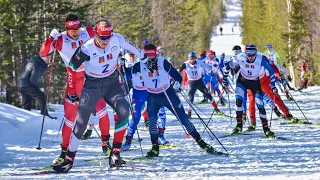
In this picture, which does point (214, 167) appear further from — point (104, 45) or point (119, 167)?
point (104, 45)

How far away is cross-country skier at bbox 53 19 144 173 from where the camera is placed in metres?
7.24

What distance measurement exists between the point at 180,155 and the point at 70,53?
229 cm

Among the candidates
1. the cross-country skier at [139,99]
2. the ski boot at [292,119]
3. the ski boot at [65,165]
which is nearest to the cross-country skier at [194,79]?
the ski boot at [292,119]

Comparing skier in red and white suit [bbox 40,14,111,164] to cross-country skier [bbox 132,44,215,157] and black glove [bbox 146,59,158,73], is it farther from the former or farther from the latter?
black glove [bbox 146,59,158,73]

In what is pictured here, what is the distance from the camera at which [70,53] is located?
8.26 metres

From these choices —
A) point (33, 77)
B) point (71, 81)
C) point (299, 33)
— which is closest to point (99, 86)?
point (71, 81)

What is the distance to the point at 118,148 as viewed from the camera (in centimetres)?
751

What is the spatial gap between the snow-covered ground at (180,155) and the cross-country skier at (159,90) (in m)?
0.42

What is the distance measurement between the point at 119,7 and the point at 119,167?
28.1m

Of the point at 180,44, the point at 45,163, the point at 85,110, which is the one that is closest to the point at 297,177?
the point at 85,110

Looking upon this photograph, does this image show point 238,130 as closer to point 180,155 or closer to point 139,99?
point 139,99

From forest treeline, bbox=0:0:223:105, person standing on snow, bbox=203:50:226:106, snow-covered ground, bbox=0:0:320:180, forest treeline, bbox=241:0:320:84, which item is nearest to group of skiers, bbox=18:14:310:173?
snow-covered ground, bbox=0:0:320:180

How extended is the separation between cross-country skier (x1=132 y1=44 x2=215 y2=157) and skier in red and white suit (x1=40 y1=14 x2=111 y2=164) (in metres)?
0.88

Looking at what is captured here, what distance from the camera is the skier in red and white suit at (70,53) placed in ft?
25.4
